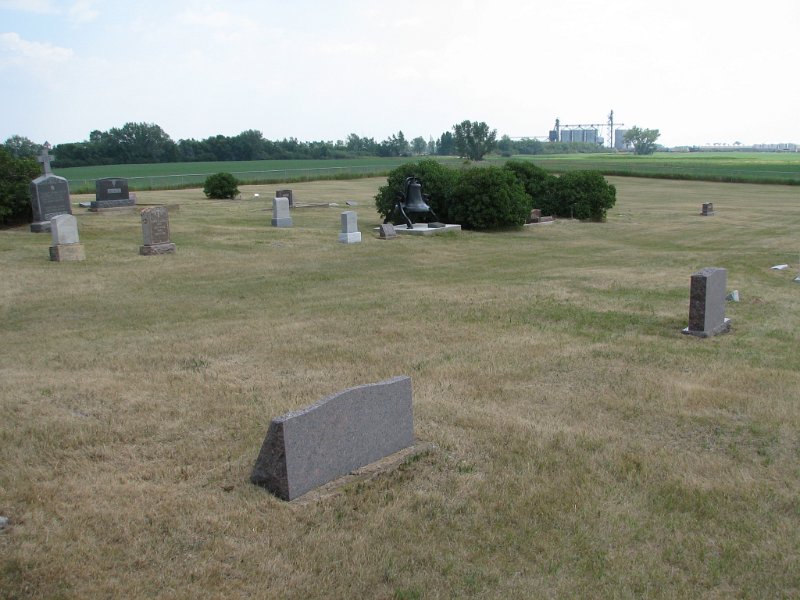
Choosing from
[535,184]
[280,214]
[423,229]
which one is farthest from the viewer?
[535,184]

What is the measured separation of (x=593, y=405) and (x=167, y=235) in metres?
13.5

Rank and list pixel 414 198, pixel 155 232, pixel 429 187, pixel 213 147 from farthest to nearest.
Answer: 1. pixel 213 147
2. pixel 429 187
3. pixel 414 198
4. pixel 155 232

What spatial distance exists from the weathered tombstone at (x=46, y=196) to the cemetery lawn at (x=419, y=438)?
7.09m

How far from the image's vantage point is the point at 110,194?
26.4m

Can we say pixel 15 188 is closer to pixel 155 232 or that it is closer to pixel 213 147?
pixel 155 232

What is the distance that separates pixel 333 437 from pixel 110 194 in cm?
2363

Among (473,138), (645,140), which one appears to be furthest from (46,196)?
(645,140)

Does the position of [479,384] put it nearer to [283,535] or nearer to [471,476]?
[471,476]

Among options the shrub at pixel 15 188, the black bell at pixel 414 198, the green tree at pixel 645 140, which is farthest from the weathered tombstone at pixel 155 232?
the green tree at pixel 645 140

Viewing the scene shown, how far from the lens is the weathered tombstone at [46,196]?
2075 cm

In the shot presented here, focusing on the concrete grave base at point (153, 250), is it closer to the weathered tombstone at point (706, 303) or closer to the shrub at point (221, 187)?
the weathered tombstone at point (706, 303)

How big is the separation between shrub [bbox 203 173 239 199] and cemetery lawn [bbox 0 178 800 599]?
2028 centimetres

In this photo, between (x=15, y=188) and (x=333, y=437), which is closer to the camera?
(x=333, y=437)

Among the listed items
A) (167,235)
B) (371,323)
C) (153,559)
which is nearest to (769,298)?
(371,323)
